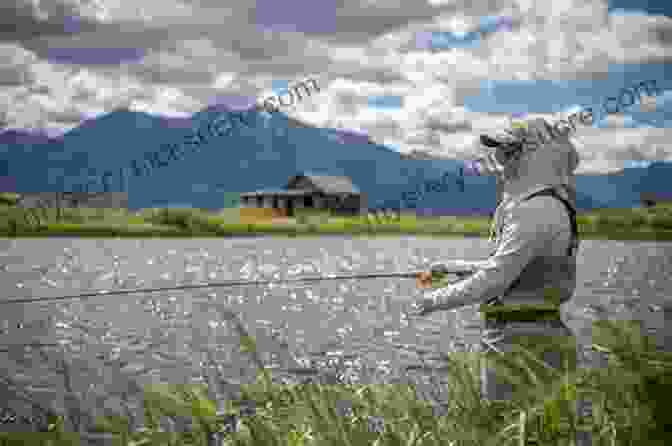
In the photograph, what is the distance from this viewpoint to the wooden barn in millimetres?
74750

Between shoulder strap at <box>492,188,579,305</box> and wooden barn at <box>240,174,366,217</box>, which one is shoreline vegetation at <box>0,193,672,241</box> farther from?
shoulder strap at <box>492,188,579,305</box>

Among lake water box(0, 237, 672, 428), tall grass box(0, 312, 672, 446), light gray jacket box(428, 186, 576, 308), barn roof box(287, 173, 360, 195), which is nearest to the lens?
tall grass box(0, 312, 672, 446)

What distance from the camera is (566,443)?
6.42ft

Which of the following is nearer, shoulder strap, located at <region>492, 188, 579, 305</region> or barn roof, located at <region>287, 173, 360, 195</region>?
shoulder strap, located at <region>492, 188, 579, 305</region>

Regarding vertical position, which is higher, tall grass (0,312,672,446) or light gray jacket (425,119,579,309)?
light gray jacket (425,119,579,309)

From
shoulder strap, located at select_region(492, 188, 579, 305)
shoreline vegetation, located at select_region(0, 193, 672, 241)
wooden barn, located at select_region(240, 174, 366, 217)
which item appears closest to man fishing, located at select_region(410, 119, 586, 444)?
shoulder strap, located at select_region(492, 188, 579, 305)

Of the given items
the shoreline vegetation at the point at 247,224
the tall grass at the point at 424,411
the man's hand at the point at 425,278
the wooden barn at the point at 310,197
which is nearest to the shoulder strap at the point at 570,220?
the man's hand at the point at 425,278

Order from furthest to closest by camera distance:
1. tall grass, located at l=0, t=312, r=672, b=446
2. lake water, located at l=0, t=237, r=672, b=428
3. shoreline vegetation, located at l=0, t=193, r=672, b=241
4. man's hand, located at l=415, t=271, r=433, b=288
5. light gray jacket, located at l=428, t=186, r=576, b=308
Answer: shoreline vegetation, located at l=0, t=193, r=672, b=241 → lake water, located at l=0, t=237, r=672, b=428 → man's hand, located at l=415, t=271, r=433, b=288 → light gray jacket, located at l=428, t=186, r=576, b=308 → tall grass, located at l=0, t=312, r=672, b=446

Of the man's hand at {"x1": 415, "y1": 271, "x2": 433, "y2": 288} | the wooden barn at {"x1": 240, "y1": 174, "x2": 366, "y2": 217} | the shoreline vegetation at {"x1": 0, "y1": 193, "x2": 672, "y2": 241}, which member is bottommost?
the shoreline vegetation at {"x1": 0, "y1": 193, "x2": 672, "y2": 241}

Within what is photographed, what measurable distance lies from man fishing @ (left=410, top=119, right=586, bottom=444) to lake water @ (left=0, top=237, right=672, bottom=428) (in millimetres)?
394

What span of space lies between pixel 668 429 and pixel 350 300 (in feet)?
53.9

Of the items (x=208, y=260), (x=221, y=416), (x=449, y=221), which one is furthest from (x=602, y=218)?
(x=221, y=416)

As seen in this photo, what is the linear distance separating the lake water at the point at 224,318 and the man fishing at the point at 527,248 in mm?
394

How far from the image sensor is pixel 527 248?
303cm
